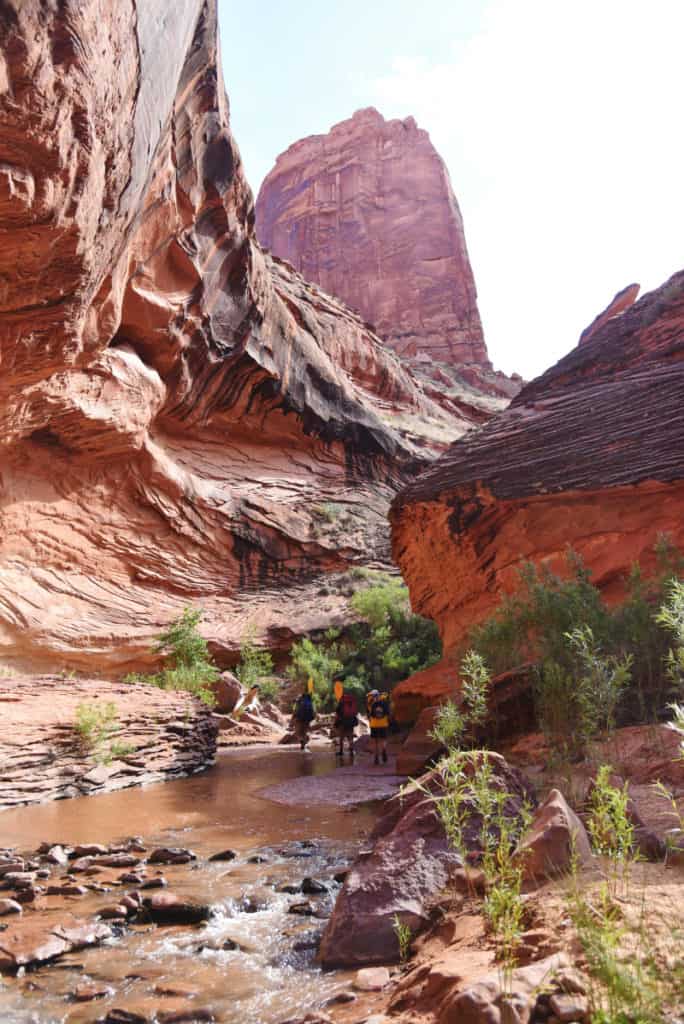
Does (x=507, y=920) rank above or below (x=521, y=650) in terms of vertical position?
below

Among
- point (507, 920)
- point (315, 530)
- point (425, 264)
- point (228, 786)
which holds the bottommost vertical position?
point (228, 786)

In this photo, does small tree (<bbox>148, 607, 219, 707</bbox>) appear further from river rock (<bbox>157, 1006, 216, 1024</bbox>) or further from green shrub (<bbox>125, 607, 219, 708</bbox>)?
river rock (<bbox>157, 1006, 216, 1024</bbox>)

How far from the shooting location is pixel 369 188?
62.8m

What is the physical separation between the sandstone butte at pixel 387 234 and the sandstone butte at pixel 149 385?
26.9 meters

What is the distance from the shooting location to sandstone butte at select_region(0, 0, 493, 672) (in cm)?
742

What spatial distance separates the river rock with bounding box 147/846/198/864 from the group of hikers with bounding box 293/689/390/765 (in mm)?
6008

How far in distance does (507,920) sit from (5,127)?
7.66 m

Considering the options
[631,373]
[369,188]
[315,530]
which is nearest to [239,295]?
[315,530]

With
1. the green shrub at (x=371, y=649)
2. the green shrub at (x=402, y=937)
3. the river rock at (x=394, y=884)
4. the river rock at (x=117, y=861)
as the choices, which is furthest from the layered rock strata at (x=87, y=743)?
the green shrub at (x=371, y=649)

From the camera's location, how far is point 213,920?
12.4ft

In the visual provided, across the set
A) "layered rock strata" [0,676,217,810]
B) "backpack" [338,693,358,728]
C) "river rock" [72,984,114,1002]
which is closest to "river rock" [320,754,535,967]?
"river rock" [72,984,114,1002]

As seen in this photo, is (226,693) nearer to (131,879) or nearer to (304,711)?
(304,711)

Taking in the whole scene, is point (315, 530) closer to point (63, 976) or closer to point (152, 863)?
point (152, 863)

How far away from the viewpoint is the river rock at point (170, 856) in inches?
199
